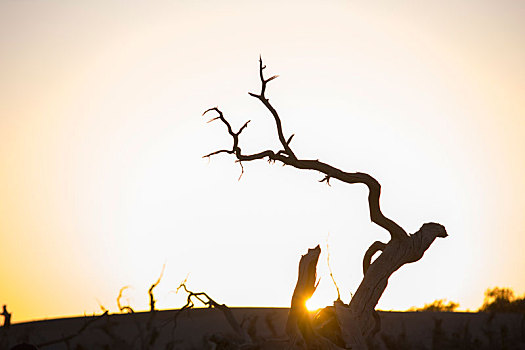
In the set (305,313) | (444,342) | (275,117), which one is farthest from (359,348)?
(444,342)

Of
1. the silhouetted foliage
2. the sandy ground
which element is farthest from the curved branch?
the silhouetted foliage

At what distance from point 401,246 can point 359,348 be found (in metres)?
1.69

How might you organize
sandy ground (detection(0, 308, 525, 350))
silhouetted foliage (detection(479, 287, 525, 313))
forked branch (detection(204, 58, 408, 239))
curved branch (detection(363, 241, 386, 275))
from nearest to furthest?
forked branch (detection(204, 58, 408, 239)) < curved branch (detection(363, 241, 386, 275)) < sandy ground (detection(0, 308, 525, 350)) < silhouetted foliage (detection(479, 287, 525, 313))

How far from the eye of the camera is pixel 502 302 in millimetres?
48844

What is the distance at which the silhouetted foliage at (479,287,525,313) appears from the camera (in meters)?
46.6

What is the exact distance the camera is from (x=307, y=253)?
11.0 m

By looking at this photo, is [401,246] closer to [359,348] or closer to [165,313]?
[359,348]

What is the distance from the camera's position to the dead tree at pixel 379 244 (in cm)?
1113

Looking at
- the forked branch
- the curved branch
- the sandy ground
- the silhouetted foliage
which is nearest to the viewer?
the forked branch

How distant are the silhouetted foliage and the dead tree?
35857 millimetres

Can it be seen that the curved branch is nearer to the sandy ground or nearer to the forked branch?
the forked branch

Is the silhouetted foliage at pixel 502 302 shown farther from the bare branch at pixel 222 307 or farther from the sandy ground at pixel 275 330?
the bare branch at pixel 222 307

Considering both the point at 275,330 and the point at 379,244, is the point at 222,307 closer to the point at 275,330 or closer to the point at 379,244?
the point at 379,244

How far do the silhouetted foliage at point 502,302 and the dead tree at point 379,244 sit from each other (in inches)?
1412
